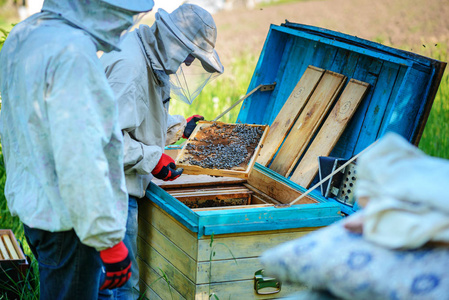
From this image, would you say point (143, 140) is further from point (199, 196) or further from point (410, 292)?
point (410, 292)

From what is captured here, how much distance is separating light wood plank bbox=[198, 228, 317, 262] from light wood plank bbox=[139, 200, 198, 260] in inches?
2.1

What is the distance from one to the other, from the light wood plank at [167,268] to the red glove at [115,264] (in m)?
0.55

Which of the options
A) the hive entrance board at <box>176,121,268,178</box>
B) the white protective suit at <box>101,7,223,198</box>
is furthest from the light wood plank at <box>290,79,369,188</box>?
the white protective suit at <box>101,7,223,198</box>

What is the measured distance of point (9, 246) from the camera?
3.06 m

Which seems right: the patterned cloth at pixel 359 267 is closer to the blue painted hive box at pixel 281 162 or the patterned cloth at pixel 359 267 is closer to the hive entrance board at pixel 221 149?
the blue painted hive box at pixel 281 162

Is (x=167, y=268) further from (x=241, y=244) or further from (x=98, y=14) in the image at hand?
(x=98, y=14)

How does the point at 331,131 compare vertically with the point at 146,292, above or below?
above

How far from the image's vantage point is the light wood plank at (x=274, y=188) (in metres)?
2.93

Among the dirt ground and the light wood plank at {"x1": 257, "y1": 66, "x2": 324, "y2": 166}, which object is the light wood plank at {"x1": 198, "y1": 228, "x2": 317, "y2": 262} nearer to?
the light wood plank at {"x1": 257, "y1": 66, "x2": 324, "y2": 166}

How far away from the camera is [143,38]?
2770 mm

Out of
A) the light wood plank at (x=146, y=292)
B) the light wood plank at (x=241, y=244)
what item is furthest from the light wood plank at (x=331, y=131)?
the light wood plank at (x=146, y=292)

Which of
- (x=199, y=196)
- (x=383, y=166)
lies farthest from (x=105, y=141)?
(x=199, y=196)

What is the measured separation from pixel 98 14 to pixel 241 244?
50.2 inches

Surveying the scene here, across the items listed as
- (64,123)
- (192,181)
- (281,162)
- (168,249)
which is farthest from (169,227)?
(64,123)
